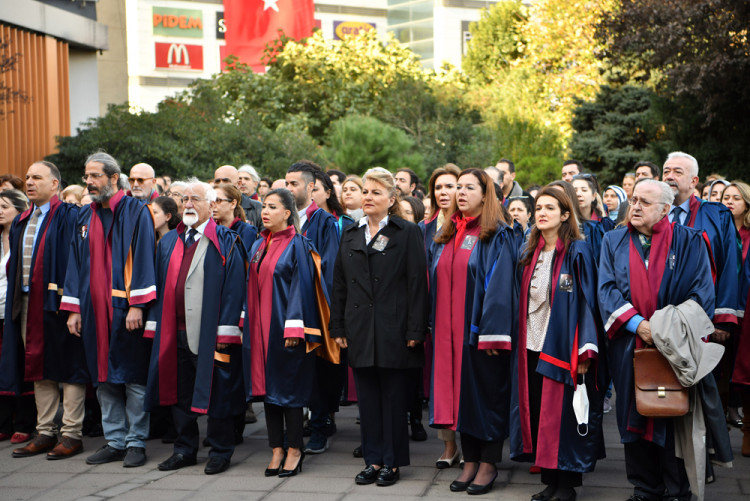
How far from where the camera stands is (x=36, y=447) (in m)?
7.69

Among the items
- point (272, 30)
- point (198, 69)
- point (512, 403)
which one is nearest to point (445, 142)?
point (272, 30)

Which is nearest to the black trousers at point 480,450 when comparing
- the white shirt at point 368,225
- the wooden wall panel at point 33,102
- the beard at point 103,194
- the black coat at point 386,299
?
→ the black coat at point 386,299

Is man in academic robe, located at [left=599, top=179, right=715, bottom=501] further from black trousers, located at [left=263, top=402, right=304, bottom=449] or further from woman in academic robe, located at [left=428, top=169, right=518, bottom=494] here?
black trousers, located at [left=263, top=402, right=304, bottom=449]

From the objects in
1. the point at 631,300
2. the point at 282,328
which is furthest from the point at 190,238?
the point at 631,300

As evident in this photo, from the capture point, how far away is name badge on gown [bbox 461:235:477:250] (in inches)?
259

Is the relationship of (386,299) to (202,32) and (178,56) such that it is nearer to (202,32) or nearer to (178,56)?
(178,56)

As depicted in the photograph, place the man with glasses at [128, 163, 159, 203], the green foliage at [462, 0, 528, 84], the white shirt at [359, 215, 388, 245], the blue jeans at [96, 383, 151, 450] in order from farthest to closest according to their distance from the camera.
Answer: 1. the green foliage at [462, 0, 528, 84]
2. the man with glasses at [128, 163, 159, 203]
3. the blue jeans at [96, 383, 151, 450]
4. the white shirt at [359, 215, 388, 245]

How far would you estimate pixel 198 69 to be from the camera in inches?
1925

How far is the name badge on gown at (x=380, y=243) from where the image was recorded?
661 cm

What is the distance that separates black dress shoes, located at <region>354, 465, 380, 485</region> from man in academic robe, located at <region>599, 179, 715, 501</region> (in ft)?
5.84

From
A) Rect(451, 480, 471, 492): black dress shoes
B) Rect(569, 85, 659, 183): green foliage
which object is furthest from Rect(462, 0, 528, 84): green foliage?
Rect(451, 480, 471, 492): black dress shoes

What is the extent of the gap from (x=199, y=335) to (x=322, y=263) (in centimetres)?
131

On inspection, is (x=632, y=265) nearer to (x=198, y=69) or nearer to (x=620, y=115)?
(x=620, y=115)

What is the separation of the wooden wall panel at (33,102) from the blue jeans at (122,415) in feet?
32.0
